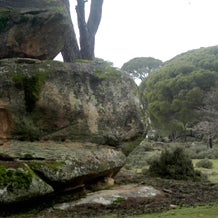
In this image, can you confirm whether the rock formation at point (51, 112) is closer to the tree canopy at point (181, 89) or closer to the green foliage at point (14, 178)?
the green foliage at point (14, 178)

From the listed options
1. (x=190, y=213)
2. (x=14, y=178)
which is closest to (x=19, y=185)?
(x=14, y=178)

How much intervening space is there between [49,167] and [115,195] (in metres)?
1.84

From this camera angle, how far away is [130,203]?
9672 millimetres

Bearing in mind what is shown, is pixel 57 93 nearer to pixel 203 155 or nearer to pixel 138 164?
pixel 138 164

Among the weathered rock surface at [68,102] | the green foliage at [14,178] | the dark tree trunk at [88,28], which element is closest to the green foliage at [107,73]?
the weathered rock surface at [68,102]

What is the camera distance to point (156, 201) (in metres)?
9.91

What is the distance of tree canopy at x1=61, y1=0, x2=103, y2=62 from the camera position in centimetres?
1669

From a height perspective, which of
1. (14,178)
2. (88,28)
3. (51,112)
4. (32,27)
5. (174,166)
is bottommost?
(174,166)

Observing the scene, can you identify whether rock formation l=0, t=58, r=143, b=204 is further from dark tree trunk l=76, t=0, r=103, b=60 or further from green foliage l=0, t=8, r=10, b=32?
dark tree trunk l=76, t=0, r=103, b=60

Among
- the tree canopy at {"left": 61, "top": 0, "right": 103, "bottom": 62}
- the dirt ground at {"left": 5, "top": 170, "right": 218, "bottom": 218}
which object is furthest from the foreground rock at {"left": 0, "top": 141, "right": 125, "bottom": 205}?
the tree canopy at {"left": 61, "top": 0, "right": 103, "bottom": 62}

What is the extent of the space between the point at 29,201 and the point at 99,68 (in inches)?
185

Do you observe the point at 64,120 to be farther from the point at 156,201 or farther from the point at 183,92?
the point at 183,92

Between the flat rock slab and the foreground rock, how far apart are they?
46 cm

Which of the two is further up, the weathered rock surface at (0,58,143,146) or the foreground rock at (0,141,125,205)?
the weathered rock surface at (0,58,143,146)
